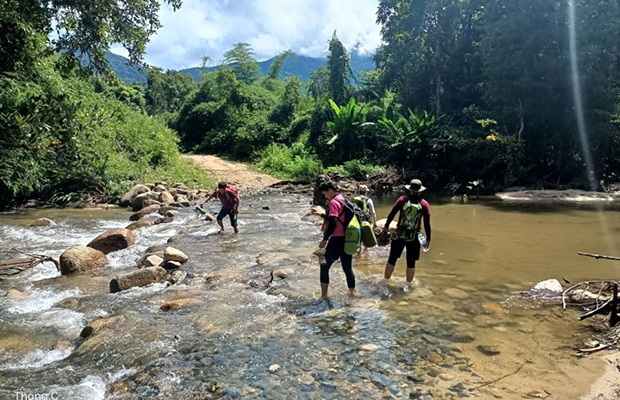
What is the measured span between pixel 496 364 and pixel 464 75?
23.8 meters

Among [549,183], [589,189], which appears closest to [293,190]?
[549,183]

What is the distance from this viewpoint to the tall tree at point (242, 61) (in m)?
44.7

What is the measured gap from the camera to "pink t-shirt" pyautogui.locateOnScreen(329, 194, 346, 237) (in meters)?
5.93

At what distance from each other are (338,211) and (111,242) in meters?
6.02

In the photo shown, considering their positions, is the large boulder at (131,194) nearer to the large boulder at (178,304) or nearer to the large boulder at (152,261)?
the large boulder at (152,261)

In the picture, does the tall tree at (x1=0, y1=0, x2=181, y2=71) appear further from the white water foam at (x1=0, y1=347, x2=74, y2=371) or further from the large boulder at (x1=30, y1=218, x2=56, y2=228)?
the white water foam at (x1=0, y1=347, x2=74, y2=371)

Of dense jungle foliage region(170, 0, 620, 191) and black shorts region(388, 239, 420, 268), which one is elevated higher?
dense jungle foliage region(170, 0, 620, 191)

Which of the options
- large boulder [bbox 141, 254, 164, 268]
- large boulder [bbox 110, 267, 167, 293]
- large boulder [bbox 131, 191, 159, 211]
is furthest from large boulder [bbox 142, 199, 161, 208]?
large boulder [bbox 110, 267, 167, 293]

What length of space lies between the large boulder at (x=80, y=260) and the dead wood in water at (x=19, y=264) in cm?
22

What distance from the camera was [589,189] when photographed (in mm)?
19328

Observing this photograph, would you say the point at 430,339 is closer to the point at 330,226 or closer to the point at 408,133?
the point at 330,226

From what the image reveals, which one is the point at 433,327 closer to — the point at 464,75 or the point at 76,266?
the point at 76,266

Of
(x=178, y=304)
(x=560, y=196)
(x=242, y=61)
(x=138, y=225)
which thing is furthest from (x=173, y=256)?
(x=242, y=61)

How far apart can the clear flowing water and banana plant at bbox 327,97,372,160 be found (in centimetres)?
1608
